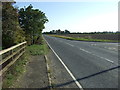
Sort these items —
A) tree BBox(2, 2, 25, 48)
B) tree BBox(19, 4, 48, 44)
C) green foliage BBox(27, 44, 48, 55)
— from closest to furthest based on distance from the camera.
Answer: tree BBox(2, 2, 25, 48), green foliage BBox(27, 44, 48, 55), tree BBox(19, 4, 48, 44)

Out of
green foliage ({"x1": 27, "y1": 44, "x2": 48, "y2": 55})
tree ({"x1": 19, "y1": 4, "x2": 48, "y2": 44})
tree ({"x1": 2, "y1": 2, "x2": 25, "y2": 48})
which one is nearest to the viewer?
tree ({"x1": 2, "y1": 2, "x2": 25, "y2": 48})

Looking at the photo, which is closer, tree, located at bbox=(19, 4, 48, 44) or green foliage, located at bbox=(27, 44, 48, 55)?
green foliage, located at bbox=(27, 44, 48, 55)

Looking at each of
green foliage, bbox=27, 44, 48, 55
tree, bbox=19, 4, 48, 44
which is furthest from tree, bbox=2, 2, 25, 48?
tree, bbox=19, 4, 48, 44

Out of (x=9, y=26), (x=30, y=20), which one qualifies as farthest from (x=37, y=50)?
(x=30, y=20)

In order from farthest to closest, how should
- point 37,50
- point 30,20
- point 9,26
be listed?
point 30,20, point 37,50, point 9,26

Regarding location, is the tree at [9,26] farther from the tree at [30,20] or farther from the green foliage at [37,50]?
the tree at [30,20]

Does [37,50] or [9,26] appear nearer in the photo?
[9,26]

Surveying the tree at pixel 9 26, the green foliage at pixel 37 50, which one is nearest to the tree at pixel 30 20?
the green foliage at pixel 37 50

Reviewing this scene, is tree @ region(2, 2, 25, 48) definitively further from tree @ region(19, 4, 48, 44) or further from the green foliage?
tree @ region(19, 4, 48, 44)

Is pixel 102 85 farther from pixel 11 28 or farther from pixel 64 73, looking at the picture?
pixel 11 28

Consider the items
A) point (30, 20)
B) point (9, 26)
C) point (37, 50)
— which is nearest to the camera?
point (9, 26)

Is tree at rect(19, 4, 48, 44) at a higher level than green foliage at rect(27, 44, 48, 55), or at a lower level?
higher

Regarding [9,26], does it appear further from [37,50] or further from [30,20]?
[30,20]

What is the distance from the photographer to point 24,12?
92.1 ft
